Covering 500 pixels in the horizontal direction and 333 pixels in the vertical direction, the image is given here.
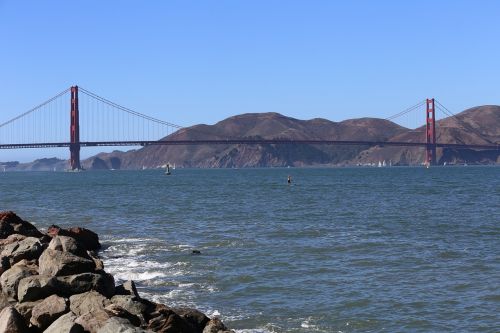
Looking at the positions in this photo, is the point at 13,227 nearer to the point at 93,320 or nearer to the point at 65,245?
the point at 65,245

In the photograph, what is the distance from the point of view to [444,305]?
11.9m

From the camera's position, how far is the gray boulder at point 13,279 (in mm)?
10586

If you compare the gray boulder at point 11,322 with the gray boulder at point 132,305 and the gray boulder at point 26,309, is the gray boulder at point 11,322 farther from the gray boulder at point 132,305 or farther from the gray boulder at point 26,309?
the gray boulder at point 132,305

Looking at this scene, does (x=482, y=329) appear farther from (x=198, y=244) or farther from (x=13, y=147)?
(x=13, y=147)

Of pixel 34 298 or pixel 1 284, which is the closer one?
pixel 34 298

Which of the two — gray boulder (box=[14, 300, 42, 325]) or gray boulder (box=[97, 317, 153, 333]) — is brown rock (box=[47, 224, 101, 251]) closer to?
gray boulder (box=[14, 300, 42, 325])

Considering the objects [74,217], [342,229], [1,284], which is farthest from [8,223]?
[74,217]

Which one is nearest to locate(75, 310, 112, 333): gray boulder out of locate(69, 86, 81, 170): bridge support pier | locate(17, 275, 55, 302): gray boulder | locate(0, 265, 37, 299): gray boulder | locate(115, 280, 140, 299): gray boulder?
locate(17, 275, 55, 302): gray boulder

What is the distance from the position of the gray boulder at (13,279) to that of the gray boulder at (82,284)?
751 millimetres

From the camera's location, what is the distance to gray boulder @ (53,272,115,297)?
10320 millimetres

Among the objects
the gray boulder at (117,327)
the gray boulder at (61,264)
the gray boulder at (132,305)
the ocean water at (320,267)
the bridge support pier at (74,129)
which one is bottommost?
the ocean water at (320,267)

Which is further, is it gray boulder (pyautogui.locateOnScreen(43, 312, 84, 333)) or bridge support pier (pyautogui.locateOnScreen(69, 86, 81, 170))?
bridge support pier (pyautogui.locateOnScreen(69, 86, 81, 170))

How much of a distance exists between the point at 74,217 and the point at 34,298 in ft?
74.4

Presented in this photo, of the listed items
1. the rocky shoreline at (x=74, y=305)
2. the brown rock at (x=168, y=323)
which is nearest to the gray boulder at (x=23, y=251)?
the rocky shoreline at (x=74, y=305)
